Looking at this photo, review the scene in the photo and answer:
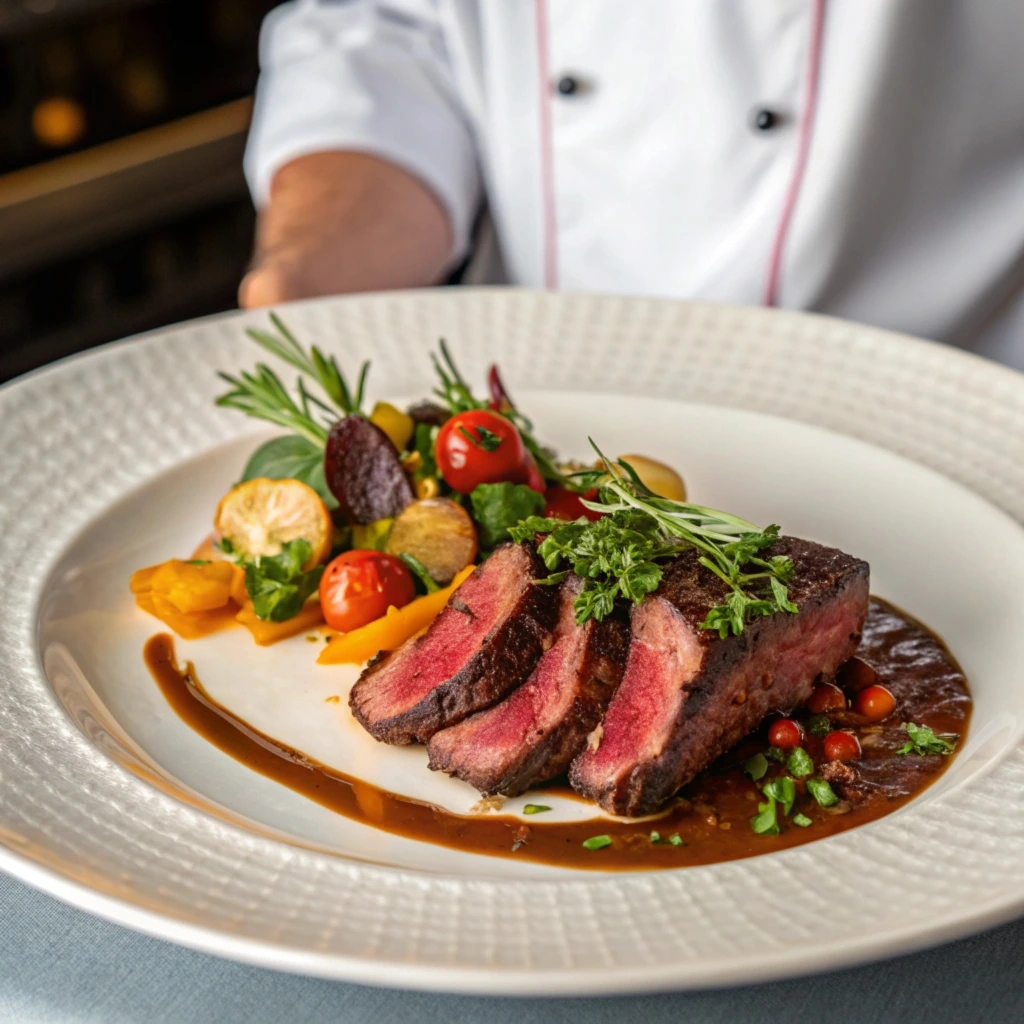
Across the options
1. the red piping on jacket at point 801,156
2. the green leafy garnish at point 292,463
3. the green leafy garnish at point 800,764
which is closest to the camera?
the green leafy garnish at point 800,764

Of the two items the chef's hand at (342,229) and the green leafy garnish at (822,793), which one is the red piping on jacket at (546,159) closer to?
the chef's hand at (342,229)

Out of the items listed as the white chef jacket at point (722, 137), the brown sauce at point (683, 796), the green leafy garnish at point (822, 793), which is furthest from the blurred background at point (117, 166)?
the green leafy garnish at point (822, 793)

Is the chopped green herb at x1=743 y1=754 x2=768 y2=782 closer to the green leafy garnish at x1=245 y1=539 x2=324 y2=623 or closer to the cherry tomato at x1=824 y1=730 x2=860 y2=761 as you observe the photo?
the cherry tomato at x1=824 y1=730 x2=860 y2=761

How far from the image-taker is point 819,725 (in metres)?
1.66

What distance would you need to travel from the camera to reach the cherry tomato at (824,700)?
1.69 metres

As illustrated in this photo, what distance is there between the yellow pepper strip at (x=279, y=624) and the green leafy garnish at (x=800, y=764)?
30.7 inches

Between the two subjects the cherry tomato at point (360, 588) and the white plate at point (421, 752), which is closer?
the white plate at point (421, 752)

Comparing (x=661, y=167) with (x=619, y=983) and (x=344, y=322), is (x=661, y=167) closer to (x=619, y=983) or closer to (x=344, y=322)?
(x=344, y=322)

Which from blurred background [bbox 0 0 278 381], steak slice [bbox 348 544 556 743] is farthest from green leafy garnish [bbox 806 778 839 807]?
blurred background [bbox 0 0 278 381]

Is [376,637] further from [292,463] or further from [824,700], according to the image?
[824,700]

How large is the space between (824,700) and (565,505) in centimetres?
54

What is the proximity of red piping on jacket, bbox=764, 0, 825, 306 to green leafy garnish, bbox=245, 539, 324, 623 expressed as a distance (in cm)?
122

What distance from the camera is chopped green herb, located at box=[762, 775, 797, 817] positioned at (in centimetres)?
150

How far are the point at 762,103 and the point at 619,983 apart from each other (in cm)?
195
